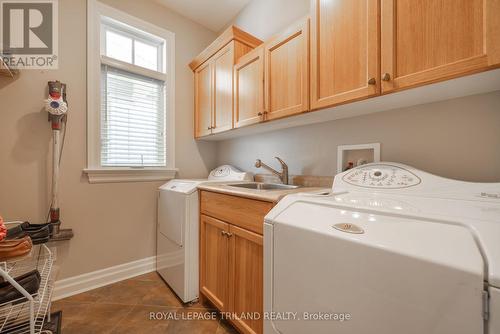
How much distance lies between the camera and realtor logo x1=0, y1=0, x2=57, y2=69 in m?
1.60

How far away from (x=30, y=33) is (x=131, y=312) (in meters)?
2.33

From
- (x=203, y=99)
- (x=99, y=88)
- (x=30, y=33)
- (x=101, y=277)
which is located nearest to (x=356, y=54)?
(x=203, y=99)

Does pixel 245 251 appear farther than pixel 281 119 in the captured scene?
No

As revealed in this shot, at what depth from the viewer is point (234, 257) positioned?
131 cm

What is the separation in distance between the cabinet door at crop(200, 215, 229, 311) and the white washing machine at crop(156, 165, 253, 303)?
7 cm

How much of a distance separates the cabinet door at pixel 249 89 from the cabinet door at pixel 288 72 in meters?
0.07

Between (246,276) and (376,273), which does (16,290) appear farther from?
(376,273)

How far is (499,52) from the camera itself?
688 mm

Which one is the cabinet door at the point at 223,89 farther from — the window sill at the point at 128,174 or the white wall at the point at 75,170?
the window sill at the point at 128,174

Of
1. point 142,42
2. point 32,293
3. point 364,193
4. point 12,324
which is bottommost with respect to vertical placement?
point 12,324

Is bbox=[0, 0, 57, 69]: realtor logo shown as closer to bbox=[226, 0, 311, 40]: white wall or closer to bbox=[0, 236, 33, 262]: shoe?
bbox=[0, 236, 33, 262]: shoe

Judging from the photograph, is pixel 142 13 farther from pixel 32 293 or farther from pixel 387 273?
pixel 387 273

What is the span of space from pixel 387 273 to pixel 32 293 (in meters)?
1.27

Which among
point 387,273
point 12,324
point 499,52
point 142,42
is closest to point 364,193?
point 387,273
